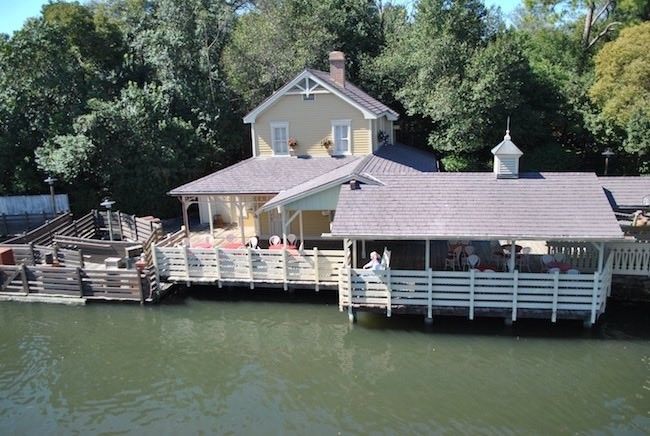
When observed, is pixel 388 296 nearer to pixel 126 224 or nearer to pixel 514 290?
pixel 514 290

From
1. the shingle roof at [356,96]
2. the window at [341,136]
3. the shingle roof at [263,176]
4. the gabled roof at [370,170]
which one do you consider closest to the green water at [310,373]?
the gabled roof at [370,170]

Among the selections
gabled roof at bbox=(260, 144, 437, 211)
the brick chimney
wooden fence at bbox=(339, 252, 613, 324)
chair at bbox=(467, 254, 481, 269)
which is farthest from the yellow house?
chair at bbox=(467, 254, 481, 269)

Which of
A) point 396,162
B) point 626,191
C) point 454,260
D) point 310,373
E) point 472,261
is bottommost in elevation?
point 310,373

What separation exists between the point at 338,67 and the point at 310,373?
52.0 ft

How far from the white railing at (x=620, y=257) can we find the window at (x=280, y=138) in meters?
13.0

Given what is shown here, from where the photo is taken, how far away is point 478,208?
627 inches

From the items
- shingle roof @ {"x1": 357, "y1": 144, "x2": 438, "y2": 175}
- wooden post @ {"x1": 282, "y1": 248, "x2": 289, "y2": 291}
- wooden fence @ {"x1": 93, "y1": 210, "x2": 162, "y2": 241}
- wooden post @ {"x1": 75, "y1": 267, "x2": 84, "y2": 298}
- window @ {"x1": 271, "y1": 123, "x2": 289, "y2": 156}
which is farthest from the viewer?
window @ {"x1": 271, "y1": 123, "x2": 289, "y2": 156}

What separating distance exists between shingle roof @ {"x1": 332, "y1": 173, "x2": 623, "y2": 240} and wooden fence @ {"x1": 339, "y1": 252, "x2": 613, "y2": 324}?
1.26 metres

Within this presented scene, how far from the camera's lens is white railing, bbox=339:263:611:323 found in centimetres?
1529

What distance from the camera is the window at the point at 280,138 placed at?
82.1ft

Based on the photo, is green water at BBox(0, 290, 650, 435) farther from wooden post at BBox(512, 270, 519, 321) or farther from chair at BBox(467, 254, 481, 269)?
chair at BBox(467, 254, 481, 269)

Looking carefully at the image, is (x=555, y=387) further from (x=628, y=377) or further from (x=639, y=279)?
(x=639, y=279)

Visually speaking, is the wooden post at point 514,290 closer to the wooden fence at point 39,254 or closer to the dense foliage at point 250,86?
the dense foliage at point 250,86

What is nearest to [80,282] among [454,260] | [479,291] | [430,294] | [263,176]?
[263,176]
